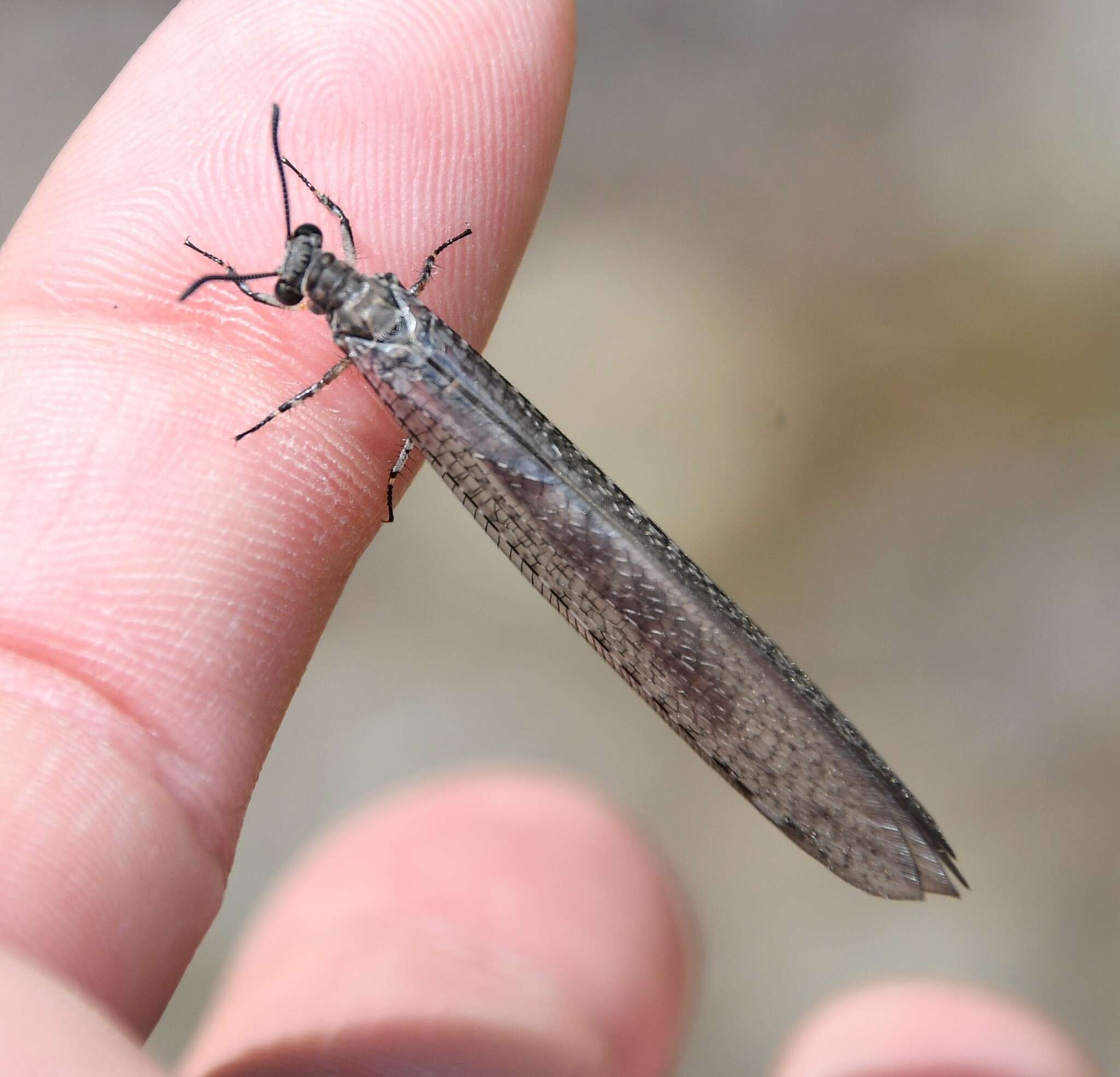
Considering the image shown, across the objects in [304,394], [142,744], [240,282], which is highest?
[240,282]

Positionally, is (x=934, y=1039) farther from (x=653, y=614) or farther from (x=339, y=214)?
(x=339, y=214)

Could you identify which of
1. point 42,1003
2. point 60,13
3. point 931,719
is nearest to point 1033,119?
point 931,719

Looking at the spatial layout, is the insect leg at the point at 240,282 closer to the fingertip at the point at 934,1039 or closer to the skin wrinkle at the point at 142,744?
the skin wrinkle at the point at 142,744

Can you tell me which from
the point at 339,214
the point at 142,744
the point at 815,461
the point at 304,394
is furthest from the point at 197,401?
the point at 815,461

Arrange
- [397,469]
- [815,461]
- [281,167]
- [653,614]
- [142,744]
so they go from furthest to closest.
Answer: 1. [815,461]
2. [397,469]
3. [281,167]
4. [653,614]
5. [142,744]

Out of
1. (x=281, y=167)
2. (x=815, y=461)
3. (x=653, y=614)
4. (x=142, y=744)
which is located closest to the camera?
(x=142, y=744)

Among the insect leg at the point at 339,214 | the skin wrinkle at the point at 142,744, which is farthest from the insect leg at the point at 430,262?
the skin wrinkle at the point at 142,744

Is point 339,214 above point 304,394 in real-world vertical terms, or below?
above

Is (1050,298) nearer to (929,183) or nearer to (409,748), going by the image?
(929,183)
